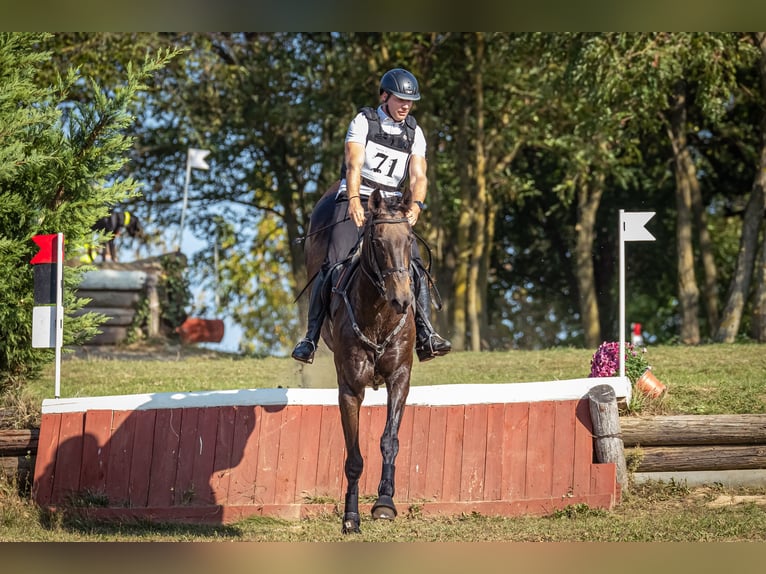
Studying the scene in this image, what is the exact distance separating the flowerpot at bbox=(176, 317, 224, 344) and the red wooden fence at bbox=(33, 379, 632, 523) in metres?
11.2

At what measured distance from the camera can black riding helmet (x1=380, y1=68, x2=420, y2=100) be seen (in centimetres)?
814

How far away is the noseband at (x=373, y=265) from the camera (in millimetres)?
7008

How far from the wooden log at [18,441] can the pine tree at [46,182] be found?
90cm

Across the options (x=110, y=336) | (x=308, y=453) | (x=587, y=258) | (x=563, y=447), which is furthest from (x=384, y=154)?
(x=587, y=258)

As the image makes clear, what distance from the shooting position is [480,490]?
941cm

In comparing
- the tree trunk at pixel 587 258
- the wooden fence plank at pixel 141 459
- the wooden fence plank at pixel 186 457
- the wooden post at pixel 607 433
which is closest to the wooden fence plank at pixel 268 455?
the wooden fence plank at pixel 186 457

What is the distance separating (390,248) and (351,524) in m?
1.98

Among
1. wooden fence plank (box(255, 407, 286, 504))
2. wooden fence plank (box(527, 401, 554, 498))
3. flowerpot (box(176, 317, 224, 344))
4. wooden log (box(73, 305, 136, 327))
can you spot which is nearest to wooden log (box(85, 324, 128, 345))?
wooden log (box(73, 305, 136, 327))

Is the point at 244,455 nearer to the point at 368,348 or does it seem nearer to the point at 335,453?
the point at 335,453

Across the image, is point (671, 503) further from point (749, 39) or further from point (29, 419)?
point (749, 39)

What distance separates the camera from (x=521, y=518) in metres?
9.09

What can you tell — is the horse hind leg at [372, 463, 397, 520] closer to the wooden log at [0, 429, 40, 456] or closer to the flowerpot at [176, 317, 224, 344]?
the wooden log at [0, 429, 40, 456]
